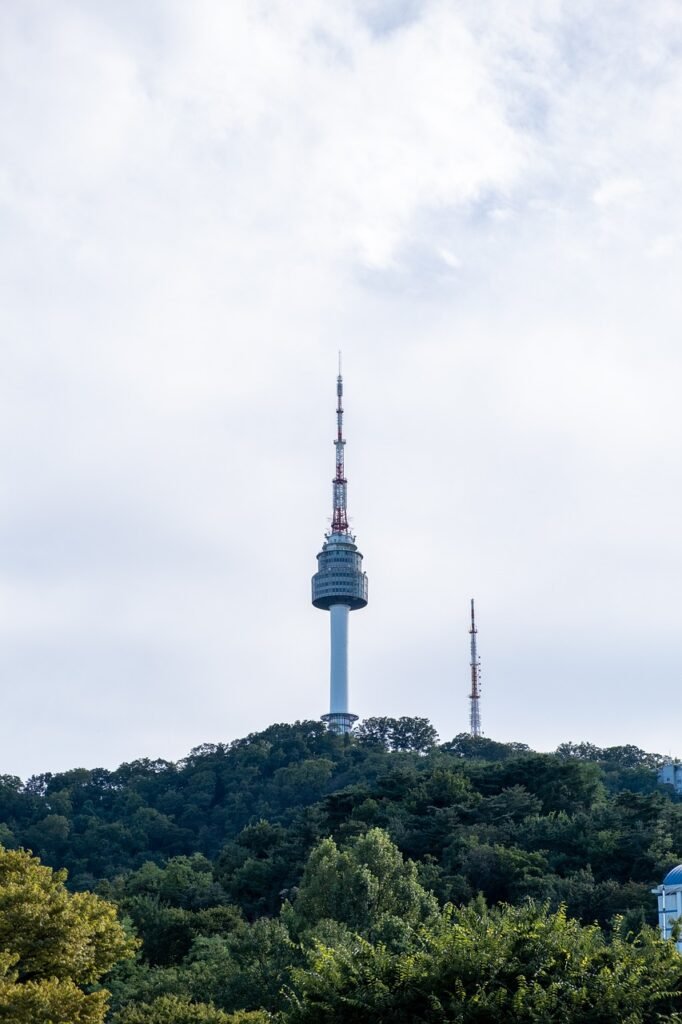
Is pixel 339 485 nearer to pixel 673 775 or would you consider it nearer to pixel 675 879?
pixel 673 775

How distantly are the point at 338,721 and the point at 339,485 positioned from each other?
22.9 meters

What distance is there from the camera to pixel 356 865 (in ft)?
130

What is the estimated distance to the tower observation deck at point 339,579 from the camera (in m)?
130

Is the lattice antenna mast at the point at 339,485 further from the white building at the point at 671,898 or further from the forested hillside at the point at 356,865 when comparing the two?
→ the white building at the point at 671,898

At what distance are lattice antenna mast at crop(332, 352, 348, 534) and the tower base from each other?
733 inches

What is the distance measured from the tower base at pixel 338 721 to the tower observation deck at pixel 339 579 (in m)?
0.43

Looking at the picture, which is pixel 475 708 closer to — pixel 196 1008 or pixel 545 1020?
pixel 196 1008

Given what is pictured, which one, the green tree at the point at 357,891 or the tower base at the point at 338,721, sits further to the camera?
the tower base at the point at 338,721

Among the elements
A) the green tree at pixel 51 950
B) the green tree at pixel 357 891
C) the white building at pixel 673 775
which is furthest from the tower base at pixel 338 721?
the green tree at pixel 51 950

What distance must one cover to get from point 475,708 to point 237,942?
80.3m

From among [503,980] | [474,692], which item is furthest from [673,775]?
[503,980]

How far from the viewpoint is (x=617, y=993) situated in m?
17.5

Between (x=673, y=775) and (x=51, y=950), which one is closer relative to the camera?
(x=51, y=950)

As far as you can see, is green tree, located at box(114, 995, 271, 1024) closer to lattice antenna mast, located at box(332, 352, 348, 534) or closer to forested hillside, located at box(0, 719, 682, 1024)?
forested hillside, located at box(0, 719, 682, 1024)
